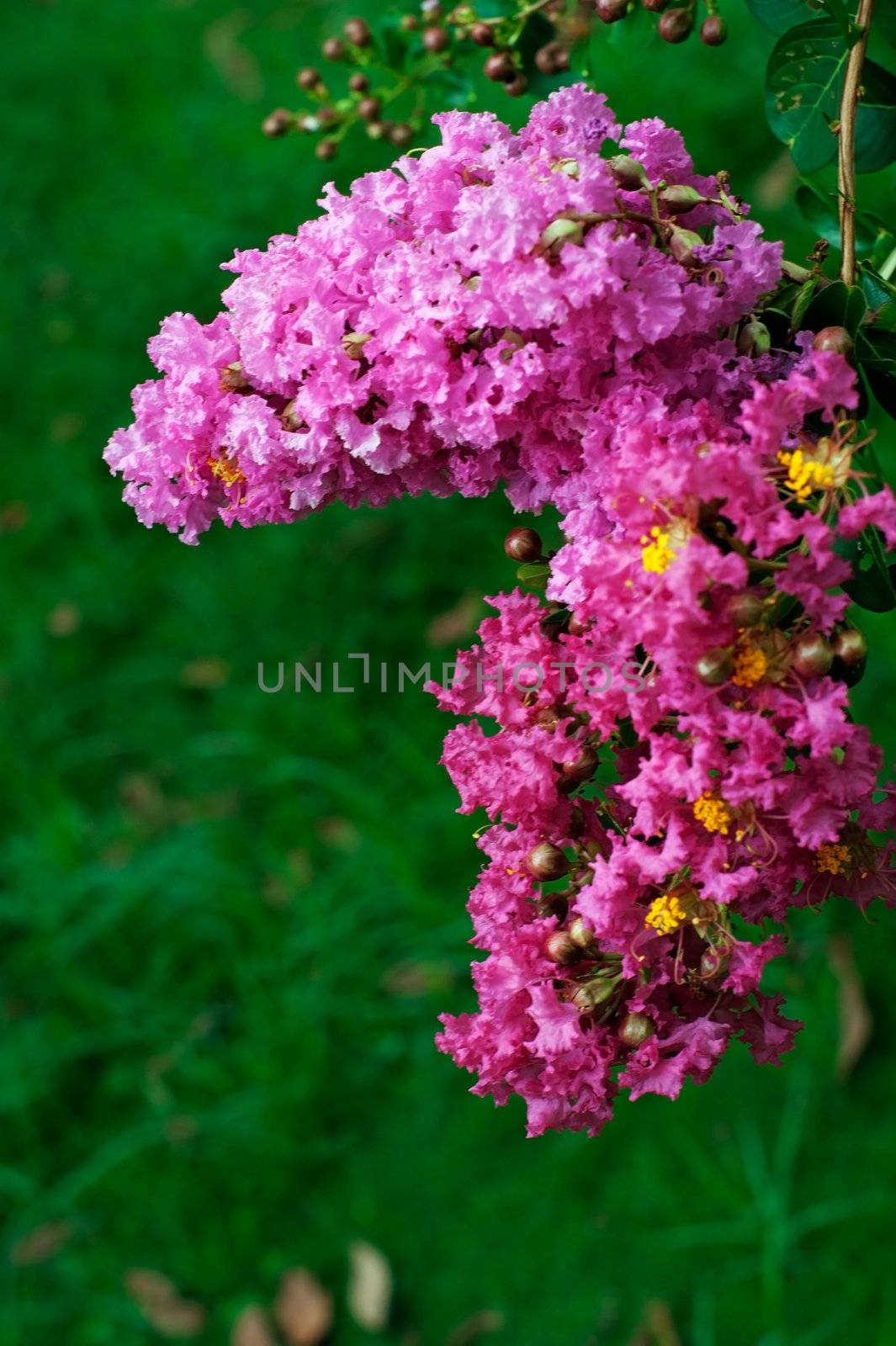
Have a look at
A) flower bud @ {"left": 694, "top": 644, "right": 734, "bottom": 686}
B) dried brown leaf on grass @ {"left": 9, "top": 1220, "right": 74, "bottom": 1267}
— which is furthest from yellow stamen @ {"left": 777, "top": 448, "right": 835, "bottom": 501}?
dried brown leaf on grass @ {"left": 9, "top": 1220, "right": 74, "bottom": 1267}

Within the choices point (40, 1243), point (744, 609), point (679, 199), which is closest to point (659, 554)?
point (744, 609)

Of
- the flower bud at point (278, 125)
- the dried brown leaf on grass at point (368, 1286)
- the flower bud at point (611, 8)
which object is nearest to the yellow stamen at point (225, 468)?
the flower bud at point (611, 8)

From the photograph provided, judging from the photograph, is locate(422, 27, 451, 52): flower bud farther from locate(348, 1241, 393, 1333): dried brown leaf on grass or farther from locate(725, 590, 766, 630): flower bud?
locate(348, 1241, 393, 1333): dried brown leaf on grass

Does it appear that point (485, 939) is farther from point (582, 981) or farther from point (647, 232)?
point (647, 232)

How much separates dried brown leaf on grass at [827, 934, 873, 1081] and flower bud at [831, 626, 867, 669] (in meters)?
1.36

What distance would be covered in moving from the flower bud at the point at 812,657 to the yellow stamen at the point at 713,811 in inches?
3.7

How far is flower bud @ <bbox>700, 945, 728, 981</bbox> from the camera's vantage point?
100 centimetres

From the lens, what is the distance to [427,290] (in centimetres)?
98

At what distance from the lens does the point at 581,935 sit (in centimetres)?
101

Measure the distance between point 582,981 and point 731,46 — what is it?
2579mm

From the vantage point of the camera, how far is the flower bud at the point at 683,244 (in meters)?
0.98

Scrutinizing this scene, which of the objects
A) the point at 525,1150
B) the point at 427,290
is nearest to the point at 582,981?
the point at 427,290

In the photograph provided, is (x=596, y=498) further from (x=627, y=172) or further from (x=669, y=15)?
(x=669, y=15)

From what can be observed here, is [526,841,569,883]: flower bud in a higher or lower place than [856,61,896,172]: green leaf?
lower
